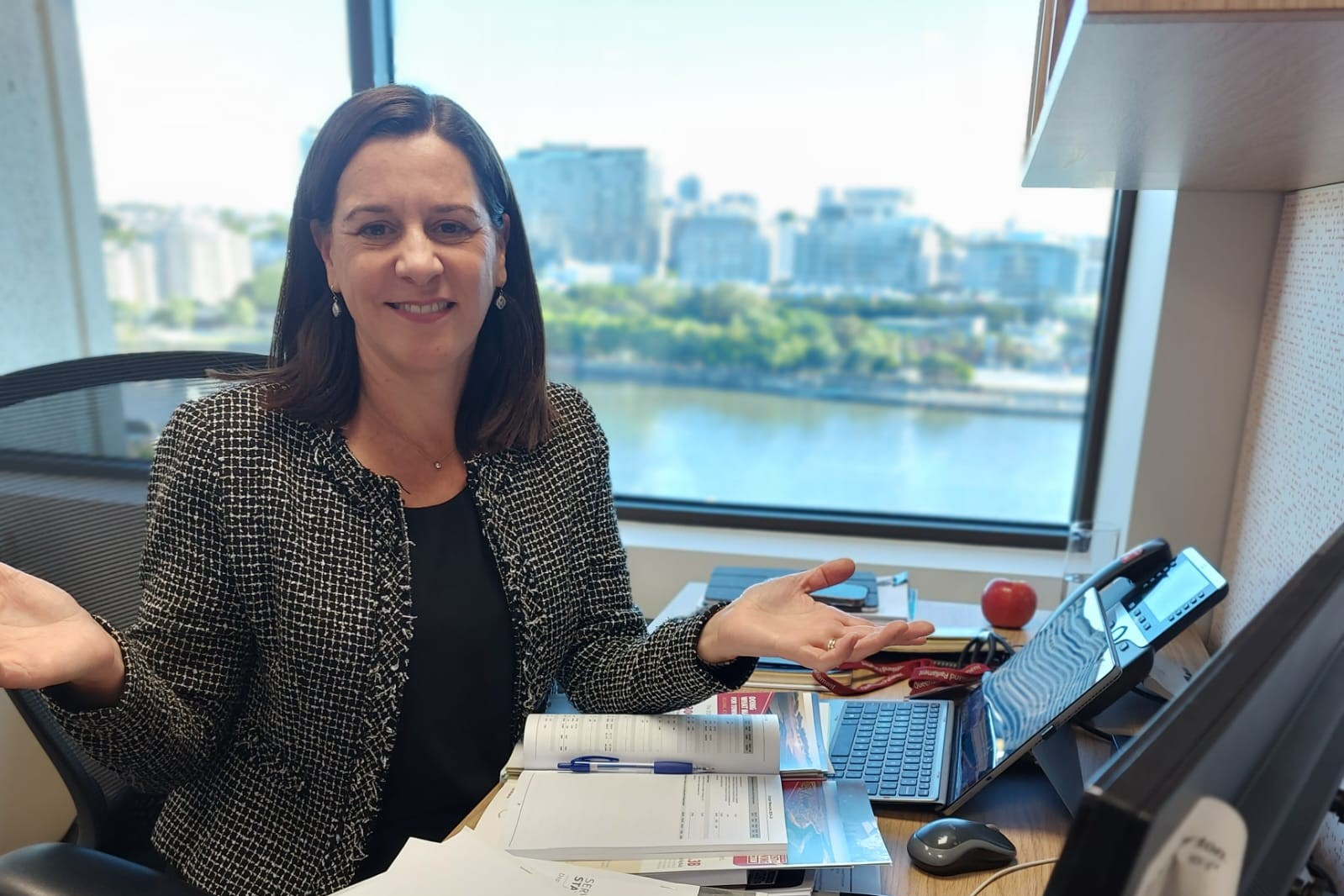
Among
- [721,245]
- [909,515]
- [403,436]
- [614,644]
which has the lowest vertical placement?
[909,515]

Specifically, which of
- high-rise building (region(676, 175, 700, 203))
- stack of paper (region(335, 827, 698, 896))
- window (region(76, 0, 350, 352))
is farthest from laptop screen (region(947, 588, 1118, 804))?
window (region(76, 0, 350, 352))

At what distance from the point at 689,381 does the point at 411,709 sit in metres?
1.28

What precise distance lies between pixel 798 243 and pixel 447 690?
1339mm

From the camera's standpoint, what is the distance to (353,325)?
118cm

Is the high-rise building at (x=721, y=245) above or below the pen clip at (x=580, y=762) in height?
above

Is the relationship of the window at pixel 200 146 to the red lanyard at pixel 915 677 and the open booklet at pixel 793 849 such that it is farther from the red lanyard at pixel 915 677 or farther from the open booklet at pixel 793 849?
the open booklet at pixel 793 849

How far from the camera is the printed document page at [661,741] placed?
3.07 ft

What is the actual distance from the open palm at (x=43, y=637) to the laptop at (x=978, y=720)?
2.43ft

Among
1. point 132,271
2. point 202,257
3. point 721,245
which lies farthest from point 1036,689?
point 132,271

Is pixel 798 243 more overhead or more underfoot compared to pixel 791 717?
more overhead

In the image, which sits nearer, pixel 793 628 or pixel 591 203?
pixel 793 628

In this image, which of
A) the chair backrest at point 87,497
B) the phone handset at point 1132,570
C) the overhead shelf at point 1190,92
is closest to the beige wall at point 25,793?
the chair backrest at point 87,497

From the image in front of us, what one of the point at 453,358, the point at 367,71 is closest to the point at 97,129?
the point at 367,71

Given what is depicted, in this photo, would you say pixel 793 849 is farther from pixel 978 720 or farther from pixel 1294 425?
pixel 1294 425
